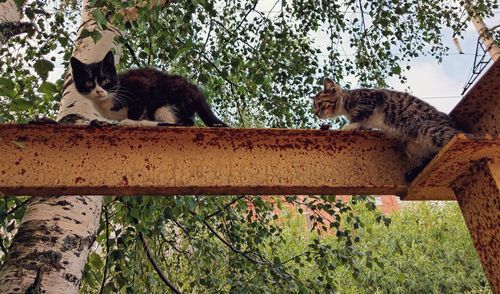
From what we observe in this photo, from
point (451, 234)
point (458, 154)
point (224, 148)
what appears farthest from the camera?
point (451, 234)

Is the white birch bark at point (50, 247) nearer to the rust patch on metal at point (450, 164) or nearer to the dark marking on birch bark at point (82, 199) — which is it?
the dark marking on birch bark at point (82, 199)

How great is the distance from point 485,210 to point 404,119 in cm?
65

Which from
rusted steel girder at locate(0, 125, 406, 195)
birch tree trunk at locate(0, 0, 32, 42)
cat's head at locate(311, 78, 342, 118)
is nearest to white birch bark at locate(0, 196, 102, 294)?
rusted steel girder at locate(0, 125, 406, 195)

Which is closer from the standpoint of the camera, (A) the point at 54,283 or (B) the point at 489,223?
(B) the point at 489,223

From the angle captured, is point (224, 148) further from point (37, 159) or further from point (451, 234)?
point (451, 234)

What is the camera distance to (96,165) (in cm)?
172

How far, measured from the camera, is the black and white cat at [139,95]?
8.16 ft

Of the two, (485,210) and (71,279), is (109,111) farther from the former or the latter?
(485,210)

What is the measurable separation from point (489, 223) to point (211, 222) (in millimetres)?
3113

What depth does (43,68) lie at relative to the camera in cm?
154

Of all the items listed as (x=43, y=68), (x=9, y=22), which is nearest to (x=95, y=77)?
(x=9, y=22)

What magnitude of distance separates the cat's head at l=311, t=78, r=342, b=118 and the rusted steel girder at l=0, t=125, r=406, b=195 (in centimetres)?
127

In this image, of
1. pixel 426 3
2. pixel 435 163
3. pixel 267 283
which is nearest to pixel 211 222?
pixel 267 283

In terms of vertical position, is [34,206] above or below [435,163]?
above
